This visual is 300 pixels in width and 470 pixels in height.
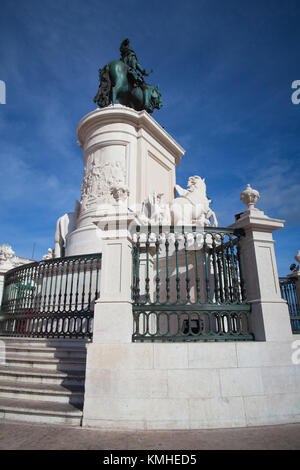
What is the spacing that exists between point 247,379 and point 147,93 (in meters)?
14.0

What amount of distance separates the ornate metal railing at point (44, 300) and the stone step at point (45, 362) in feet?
2.69

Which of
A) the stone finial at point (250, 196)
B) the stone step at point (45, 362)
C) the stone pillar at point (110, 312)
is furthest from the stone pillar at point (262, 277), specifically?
the stone step at point (45, 362)

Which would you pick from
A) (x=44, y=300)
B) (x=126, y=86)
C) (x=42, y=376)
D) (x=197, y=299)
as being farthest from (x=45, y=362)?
(x=126, y=86)

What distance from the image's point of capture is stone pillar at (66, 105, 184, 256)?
35.1ft

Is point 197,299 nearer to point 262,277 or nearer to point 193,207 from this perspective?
point 262,277

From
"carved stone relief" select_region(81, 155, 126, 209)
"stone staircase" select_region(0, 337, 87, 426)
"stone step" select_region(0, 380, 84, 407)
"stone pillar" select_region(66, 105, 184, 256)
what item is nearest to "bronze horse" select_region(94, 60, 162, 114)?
"stone pillar" select_region(66, 105, 184, 256)

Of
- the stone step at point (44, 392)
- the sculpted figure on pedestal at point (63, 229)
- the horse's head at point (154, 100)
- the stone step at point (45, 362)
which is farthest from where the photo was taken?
the horse's head at point (154, 100)

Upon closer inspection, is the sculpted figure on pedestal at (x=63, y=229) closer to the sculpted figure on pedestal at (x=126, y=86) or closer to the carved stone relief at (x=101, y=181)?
the carved stone relief at (x=101, y=181)

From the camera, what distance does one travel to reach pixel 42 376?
16.5 ft

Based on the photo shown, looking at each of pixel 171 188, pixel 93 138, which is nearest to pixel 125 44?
pixel 93 138

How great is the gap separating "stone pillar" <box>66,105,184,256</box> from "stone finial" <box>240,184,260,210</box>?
5.74 m

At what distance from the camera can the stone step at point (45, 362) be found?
5.21 m

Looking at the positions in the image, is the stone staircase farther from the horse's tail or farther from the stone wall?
the horse's tail
